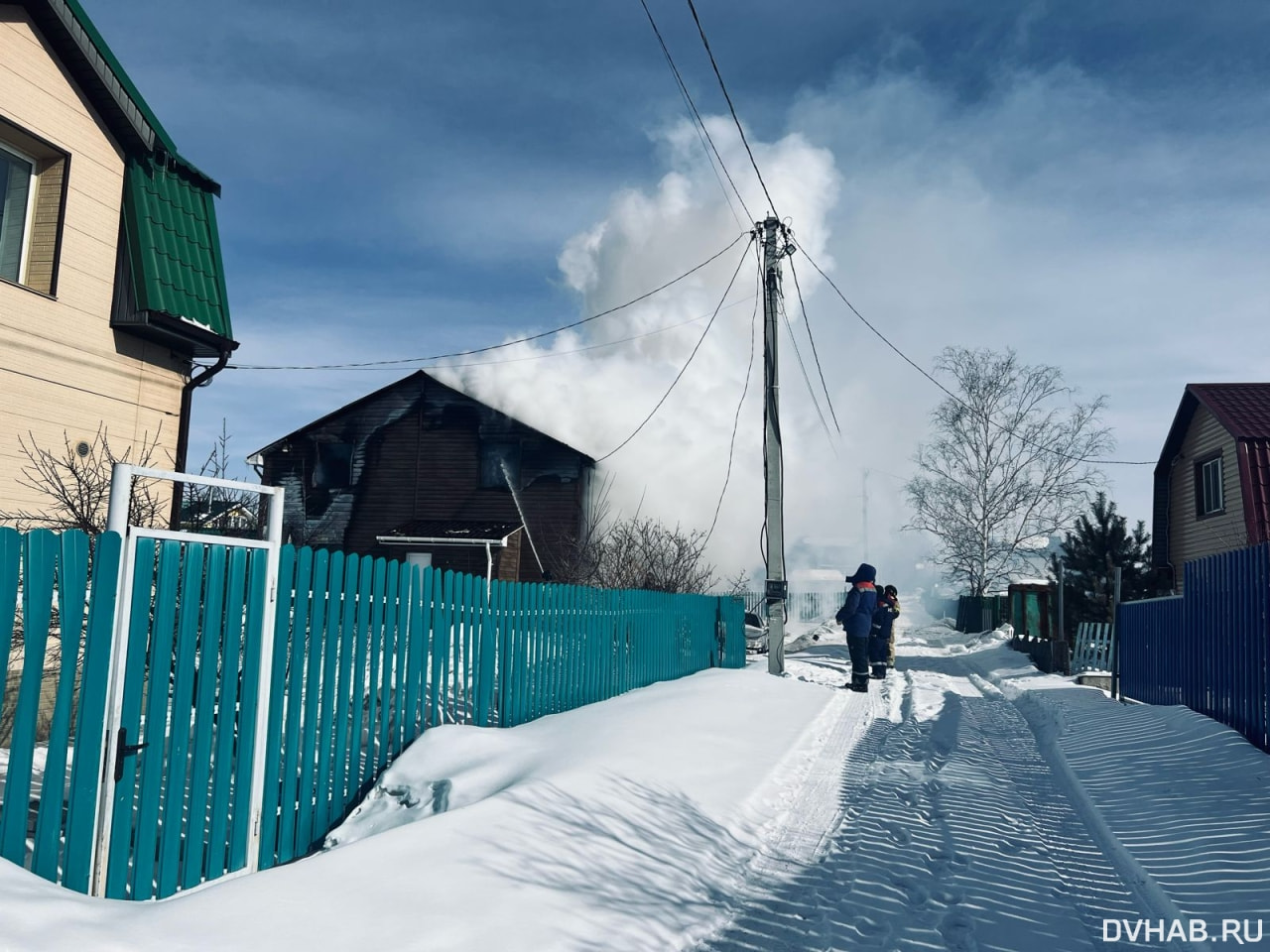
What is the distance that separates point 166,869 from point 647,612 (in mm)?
7847

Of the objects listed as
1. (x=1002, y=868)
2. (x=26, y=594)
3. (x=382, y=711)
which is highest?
(x=26, y=594)

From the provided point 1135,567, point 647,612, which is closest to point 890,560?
point 1135,567

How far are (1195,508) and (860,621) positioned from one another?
1159 centimetres

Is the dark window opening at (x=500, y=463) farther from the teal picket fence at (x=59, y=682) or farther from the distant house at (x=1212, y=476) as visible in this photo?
the teal picket fence at (x=59, y=682)

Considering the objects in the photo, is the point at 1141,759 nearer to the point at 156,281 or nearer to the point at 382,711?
the point at 382,711

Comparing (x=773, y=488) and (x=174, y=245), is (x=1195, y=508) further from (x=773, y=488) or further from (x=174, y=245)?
(x=174, y=245)

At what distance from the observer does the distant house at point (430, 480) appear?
27.7 metres

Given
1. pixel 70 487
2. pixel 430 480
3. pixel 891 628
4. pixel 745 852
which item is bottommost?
pixel 745 852

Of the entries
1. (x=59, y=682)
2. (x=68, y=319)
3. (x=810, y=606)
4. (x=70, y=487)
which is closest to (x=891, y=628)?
(x=70, y=487)

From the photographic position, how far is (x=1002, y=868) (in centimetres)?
507

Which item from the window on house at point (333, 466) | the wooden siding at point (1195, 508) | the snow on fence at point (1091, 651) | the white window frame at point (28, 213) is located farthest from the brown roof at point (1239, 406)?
the window on house at point (333, 466)

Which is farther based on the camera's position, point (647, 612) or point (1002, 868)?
point (647, 612)

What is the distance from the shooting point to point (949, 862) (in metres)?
5.18

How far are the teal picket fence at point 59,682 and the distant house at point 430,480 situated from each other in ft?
74.8
